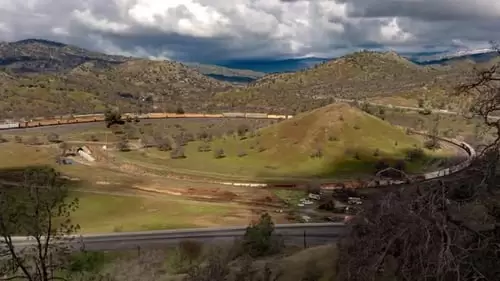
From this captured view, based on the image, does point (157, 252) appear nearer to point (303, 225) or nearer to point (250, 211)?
point (303, 225)

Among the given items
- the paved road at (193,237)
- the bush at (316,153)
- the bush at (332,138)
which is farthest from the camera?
the bush at (332,138)

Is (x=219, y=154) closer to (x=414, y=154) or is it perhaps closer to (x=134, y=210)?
(x=414, y=154)

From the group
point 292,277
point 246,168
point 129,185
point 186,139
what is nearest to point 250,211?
point 129,185

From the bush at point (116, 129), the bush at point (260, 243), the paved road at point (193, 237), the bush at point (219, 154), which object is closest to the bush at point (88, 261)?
the paved road at point (193, 237)

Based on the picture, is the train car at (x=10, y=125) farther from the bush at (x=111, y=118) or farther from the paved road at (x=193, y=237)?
the paved road at (x=193, y=237)

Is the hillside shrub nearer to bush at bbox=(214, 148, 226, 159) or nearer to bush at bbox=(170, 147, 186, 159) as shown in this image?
bush at bbox=(170, 147, 186, 159)

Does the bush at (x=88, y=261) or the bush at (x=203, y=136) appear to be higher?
the bush at (x=203, y=136)
